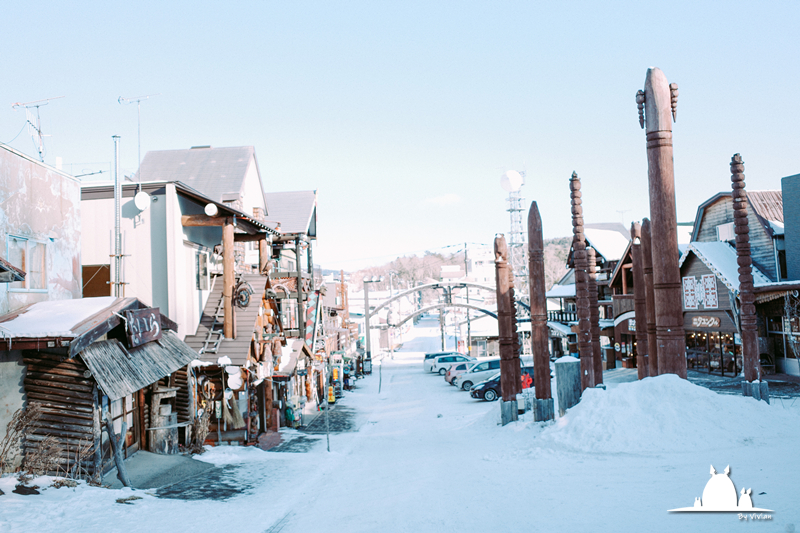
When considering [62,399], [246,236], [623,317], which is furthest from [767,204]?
[62,399]

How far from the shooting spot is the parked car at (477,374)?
35.0m

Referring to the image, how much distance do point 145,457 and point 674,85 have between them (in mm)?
A: 16055

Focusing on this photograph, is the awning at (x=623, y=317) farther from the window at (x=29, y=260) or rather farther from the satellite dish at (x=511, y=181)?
the window at (x=29, y=260)

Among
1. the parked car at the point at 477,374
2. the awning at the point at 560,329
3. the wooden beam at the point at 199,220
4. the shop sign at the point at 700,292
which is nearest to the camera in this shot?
the wooden beam at the point at 199,220

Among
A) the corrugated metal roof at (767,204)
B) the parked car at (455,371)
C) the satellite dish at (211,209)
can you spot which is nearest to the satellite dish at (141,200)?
the satellite dish at (211,209)

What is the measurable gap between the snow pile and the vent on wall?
58.0 ft

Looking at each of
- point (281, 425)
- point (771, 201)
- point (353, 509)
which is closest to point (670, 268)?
point (353, 509)

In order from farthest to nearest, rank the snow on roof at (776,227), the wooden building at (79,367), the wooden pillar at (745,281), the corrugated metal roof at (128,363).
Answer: the snow on roof at (776,227) < the wooden pillar at (745,281) < the corrugated metal roof at (128,363) < the wooden building at (79,367)

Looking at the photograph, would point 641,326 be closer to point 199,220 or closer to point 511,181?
point 199,220

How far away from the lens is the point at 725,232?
97.9 ft

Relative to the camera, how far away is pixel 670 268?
13.6m

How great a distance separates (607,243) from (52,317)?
40175mm

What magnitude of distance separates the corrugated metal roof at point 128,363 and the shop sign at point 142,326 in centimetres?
31

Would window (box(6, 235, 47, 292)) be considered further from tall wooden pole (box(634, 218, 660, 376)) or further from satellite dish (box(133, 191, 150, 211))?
tall wooden pole (box(634, 218, 660, 376))
